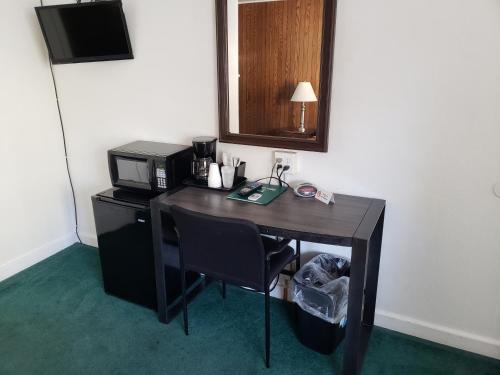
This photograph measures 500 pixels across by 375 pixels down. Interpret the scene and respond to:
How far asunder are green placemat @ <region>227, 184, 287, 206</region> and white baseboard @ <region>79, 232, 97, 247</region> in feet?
4.87

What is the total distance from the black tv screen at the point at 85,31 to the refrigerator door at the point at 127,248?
871 mm

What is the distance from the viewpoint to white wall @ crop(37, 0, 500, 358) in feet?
5.18

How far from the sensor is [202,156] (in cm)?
211

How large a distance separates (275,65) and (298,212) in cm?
75

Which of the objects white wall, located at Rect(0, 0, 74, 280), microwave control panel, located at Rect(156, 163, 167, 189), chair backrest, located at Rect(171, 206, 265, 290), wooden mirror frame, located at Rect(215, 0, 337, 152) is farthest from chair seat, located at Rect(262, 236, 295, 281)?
white wall, located at Rect(0, 0, 74, 280)

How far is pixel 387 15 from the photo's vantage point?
64.5 inches

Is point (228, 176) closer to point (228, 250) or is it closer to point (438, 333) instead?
point (228, 250)

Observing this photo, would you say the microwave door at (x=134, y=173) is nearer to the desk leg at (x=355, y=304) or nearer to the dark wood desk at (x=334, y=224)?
the dark wood desk at (x=334, y=224)

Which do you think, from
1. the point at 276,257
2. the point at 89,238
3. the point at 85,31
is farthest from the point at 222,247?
the point at 89,238

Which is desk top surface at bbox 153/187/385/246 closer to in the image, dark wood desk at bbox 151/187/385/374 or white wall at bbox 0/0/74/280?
dark wood desk at bbox 151/187/385/374

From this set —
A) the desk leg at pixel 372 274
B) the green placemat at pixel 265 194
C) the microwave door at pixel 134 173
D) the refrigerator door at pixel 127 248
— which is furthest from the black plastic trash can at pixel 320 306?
the microwave door at pixel 134 173

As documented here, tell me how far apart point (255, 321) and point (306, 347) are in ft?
1.07

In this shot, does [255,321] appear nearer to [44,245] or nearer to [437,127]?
[437,127]

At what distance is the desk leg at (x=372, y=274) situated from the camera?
6.08 feet
